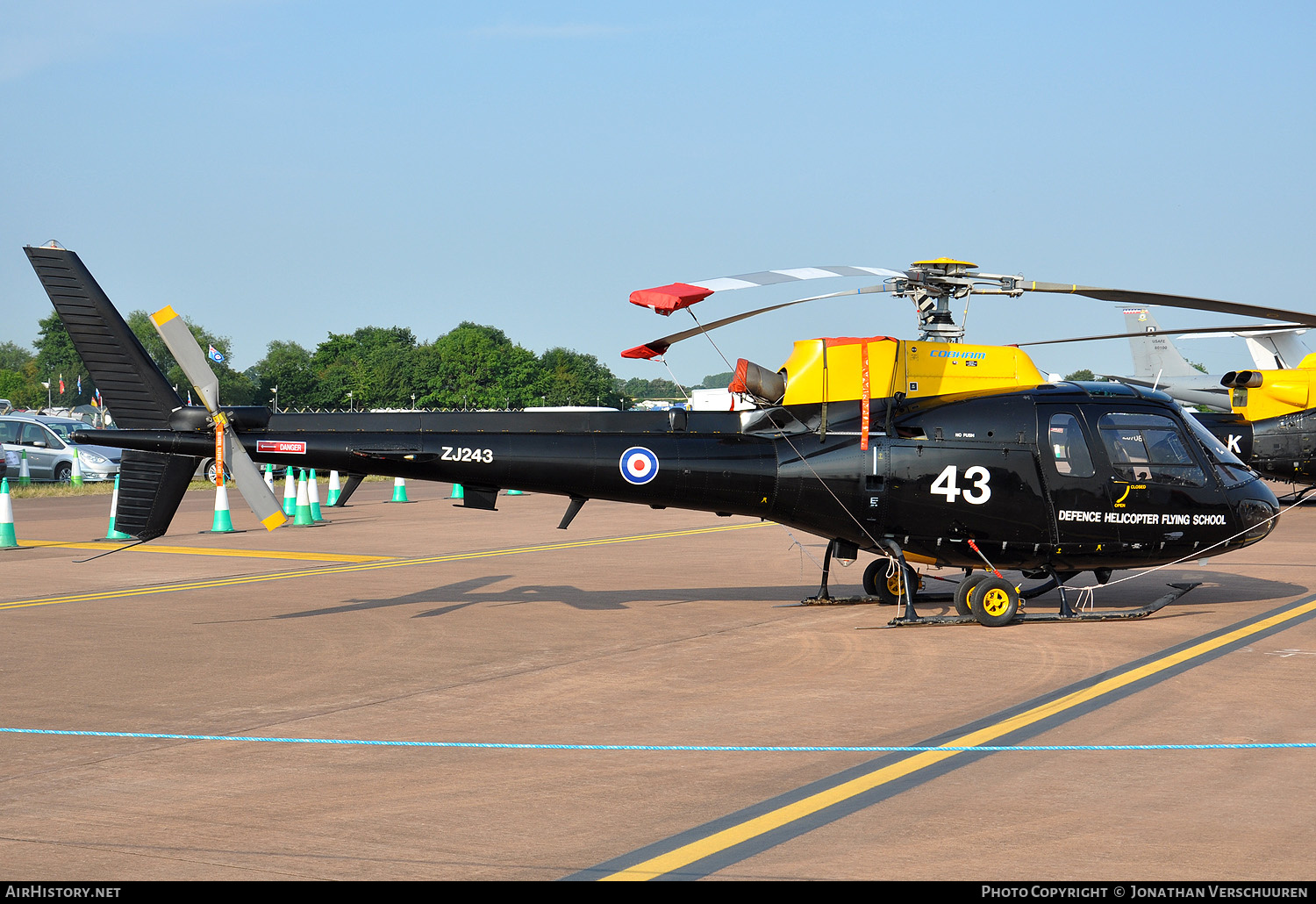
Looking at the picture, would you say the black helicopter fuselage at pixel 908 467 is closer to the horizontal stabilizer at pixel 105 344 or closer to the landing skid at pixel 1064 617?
the landing skid at pixel 1064 617

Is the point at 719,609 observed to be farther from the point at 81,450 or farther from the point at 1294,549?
the point at 81,450

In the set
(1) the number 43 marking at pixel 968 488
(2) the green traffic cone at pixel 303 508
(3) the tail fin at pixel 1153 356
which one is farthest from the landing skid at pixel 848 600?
(3) the tail fin at pixel 1153 356

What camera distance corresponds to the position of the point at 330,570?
17906 mm

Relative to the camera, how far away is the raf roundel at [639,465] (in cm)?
1302

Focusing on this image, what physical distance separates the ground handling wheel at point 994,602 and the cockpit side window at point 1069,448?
4.62 ft

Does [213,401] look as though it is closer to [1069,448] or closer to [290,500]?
[1069,448]

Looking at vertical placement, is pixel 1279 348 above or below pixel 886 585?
above

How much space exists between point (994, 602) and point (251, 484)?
7.87 meters

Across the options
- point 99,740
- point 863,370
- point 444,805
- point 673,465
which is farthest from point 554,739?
point 863,370

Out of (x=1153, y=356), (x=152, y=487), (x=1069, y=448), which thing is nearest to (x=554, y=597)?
(x=152, y=487)

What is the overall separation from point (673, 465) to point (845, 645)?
2.78 metres

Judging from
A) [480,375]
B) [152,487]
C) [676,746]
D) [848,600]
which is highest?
[480,375]

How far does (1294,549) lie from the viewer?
20828mm

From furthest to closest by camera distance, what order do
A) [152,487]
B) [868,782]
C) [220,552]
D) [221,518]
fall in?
[221,518]
[220,552]
[152,487]
[868,782]
